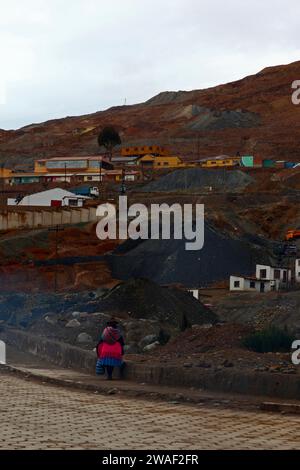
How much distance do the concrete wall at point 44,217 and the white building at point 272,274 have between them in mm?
19019

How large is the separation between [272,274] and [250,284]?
5.44 feet

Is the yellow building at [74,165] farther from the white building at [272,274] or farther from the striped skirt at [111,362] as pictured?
the striped skirt at [111,362]

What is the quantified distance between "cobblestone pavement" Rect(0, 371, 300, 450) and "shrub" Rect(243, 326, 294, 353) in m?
3.44

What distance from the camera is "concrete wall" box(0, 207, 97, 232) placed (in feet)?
173

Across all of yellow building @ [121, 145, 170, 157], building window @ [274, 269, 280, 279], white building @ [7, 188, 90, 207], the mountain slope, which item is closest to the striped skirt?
building window @ [274, 269, 280, 279]

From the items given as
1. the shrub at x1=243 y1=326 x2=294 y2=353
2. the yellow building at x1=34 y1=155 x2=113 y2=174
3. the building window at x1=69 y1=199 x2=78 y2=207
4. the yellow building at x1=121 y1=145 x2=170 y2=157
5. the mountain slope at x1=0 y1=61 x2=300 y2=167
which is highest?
the mountain slope at x1=0 y1=61 x2=300 y2=167

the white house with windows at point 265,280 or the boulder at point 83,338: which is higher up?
the boulder at point 83,338

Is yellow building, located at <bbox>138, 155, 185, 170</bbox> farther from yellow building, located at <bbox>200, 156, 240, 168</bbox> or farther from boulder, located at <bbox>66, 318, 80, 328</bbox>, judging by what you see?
boulder, located at <bbox>66, 318, 80, 328</bbox>

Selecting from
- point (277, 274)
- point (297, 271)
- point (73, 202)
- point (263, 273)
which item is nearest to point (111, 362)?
point (263, 273)

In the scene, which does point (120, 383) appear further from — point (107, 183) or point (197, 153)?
point (197, 153)

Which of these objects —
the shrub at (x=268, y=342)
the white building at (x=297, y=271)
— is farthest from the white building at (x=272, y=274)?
the shrub at (x=268, y=342)

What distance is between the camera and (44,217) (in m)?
53.7

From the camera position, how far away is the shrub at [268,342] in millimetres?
13453

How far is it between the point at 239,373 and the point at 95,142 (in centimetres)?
11774
